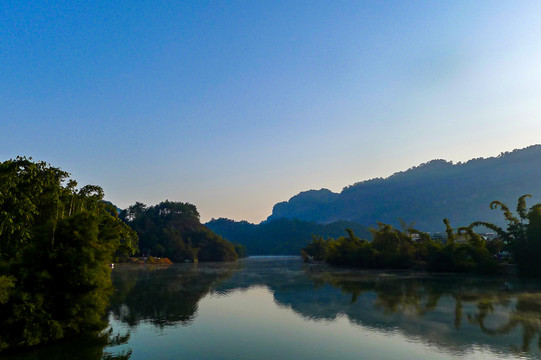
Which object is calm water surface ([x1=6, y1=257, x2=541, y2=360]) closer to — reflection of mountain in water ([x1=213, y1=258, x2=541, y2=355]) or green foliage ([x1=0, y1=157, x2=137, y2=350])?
reflection of mountain in water ([x1=213, y1=258, x2=541, y2=355])

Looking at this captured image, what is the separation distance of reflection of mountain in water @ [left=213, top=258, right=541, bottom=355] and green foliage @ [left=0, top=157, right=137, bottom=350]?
13686 mm

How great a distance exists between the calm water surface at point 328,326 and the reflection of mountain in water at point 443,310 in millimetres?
54

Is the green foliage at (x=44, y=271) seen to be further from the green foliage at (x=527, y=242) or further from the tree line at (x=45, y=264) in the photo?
the green foliage at (x=527, y=242)

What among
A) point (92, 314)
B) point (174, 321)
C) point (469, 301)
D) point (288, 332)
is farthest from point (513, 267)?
point (92, 314)

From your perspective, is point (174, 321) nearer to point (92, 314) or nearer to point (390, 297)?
point (92, 314)

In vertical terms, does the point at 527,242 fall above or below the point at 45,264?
above

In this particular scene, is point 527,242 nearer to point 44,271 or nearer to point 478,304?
point 478,304

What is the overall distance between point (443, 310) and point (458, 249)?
3570 centimetres

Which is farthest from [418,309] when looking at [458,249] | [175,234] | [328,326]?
[175,234]

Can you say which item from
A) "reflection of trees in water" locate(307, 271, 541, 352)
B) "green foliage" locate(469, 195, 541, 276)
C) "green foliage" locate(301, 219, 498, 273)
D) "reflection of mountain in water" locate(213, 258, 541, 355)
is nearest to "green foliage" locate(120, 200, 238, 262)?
"green foliage" locate(301, 219, 498, 273)

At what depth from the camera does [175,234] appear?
143m

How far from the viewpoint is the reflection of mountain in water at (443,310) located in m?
17.3

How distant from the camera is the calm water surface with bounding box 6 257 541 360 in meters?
15.7

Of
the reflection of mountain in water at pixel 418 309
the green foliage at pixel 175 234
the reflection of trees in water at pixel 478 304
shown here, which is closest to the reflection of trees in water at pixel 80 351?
the reflection of mountain in water at pixel 418 309
